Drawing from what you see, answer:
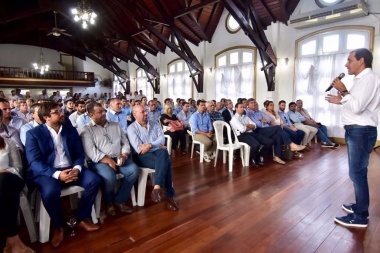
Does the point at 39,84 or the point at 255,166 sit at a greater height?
the point at 39,84

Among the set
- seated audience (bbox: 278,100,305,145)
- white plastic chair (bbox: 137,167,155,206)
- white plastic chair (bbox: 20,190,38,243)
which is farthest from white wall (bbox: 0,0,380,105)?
white plastic chair (bbox: 20,190,38,243)

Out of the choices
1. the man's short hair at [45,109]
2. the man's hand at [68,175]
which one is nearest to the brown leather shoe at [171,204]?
the man's hand at [68,175]

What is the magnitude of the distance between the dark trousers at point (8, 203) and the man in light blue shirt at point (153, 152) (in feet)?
3.70

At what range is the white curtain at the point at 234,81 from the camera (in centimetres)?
813

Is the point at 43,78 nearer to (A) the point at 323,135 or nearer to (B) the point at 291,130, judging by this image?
(B) the point at 291,130

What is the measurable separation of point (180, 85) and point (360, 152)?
30.6 feet

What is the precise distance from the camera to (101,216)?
2264 mm

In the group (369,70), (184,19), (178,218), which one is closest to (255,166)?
(178,218)

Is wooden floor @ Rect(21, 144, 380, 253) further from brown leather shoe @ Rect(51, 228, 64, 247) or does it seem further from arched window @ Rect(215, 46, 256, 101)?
arched window @ Rect(215, 46, 256, 101)

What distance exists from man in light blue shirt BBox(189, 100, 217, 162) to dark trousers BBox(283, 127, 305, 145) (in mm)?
1720

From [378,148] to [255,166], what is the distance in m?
3.48

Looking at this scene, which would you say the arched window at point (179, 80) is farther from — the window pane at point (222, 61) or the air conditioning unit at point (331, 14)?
the air conditioning unit at point (331, 14)

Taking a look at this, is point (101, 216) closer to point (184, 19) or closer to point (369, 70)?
point (369, 70)

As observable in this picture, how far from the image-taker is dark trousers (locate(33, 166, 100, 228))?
1.81 metres
